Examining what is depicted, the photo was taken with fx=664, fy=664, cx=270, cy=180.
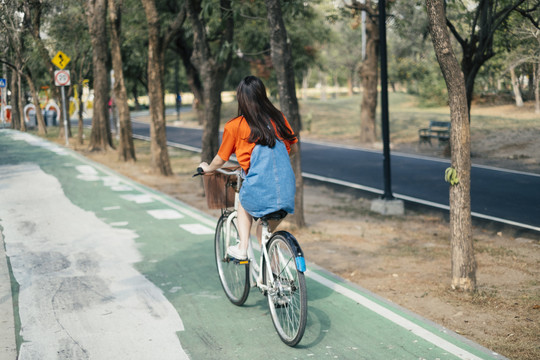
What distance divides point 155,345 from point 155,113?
12623 millimetres

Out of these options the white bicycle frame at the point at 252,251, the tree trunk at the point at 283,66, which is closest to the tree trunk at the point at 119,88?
the tree trunk at the point at 283,66

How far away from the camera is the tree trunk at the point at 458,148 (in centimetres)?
639

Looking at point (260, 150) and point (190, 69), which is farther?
point (190, 69)

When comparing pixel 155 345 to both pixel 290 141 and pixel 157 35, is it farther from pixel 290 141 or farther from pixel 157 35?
pixel 157 35

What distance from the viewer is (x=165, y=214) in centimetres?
1091

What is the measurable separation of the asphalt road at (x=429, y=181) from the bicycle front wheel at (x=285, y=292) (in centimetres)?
676

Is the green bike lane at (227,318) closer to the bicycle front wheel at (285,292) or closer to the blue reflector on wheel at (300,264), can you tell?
the bicycle front wheel at (285,292)

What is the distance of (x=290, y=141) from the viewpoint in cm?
523

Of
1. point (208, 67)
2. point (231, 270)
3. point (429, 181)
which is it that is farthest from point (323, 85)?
point (231, 270)

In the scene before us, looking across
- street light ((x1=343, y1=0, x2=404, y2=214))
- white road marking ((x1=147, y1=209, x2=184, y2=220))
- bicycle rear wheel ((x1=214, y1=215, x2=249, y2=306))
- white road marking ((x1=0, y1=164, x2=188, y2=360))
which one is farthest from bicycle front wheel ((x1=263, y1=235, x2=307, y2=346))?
street light ((x1=343, y1=0, x2=404, y2=214))

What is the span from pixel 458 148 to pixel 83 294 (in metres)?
3.89

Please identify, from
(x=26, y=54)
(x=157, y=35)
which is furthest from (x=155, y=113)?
A: (x=26, y=54)

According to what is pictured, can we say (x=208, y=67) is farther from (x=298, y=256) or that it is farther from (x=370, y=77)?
(x=370, y=77)

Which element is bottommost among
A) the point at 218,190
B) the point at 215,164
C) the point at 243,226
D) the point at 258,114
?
the point at 243,226
